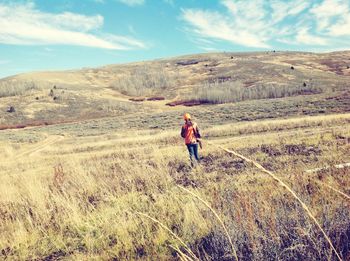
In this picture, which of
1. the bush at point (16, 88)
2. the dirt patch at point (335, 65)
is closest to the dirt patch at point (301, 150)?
the bush at point (16, 88)

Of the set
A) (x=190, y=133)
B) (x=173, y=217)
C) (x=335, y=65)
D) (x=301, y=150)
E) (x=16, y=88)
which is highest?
(x=335, y=65)

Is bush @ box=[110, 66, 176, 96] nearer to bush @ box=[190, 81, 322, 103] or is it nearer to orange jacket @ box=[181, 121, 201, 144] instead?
bush @ box=[190, 81, 322, 103]

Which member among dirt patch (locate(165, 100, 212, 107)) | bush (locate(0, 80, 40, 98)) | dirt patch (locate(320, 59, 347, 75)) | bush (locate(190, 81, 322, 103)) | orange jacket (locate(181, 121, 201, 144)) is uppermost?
dirt patch (locate(320, 59, 347, 75))

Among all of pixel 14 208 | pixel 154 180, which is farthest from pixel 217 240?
pixel 14 208

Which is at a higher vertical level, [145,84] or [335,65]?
[335,65]

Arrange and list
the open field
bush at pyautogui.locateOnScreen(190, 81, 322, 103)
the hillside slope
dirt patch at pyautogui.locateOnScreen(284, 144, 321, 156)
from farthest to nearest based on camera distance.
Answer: bush at pyautogui.locateOnScreen(190, 81, 322, 103) → the hillside slope → dirt patch at pyautogui.locateOnScreen(284, 144, 321, 156) → the open field

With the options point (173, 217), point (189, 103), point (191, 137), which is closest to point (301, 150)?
point (191, 137)

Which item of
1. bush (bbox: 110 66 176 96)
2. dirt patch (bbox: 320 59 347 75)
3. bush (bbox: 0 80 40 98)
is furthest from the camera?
dirt patch (bbox: 320 59 347 75)

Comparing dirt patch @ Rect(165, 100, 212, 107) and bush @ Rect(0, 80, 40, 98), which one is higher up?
bush @ Rect(0, 80, 40, 98)

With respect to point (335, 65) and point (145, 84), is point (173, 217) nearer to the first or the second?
point (145, 84)

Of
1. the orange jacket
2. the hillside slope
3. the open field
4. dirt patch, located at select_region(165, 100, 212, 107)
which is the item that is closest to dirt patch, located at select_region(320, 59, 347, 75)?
the hillside slope

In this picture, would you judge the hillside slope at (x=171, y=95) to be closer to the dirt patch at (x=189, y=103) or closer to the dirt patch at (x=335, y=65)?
the dirt patch at (x=189, y=103)

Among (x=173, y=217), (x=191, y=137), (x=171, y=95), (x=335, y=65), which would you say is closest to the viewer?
(x=173, y=217)

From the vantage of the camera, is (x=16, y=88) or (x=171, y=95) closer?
(x=171, y=95)
